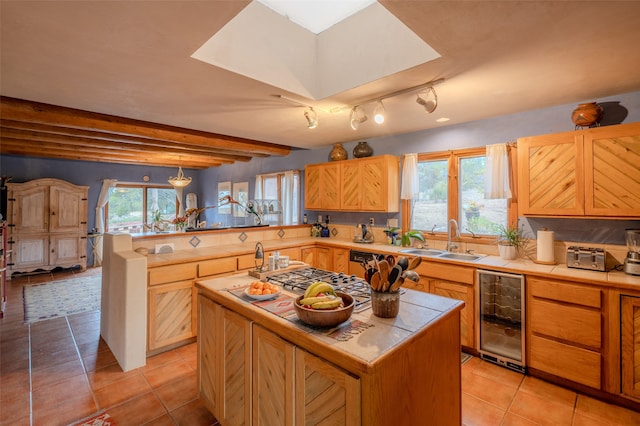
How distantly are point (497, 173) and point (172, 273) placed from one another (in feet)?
12.1

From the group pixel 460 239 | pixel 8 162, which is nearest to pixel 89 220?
pixel 8 162

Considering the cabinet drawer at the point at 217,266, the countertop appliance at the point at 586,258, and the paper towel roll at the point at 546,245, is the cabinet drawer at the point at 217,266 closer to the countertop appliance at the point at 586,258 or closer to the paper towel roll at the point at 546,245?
the paper towel roll at the point at 546,245

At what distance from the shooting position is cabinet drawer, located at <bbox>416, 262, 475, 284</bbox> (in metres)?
2.92

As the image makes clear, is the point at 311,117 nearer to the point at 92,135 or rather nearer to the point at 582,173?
the point at 582,173

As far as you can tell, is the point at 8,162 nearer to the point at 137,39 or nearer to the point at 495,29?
the point at 137,39

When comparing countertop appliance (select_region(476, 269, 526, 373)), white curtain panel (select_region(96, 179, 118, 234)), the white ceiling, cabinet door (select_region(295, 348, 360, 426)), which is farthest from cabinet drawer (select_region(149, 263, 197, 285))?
white curtain panel (select_region(96, 179, 118, 234))

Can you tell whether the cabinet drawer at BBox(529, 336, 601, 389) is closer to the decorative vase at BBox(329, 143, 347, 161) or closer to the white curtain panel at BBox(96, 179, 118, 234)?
the decorative vase at BBox(329, 143, 347, 161)

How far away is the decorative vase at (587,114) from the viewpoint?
8.47ft

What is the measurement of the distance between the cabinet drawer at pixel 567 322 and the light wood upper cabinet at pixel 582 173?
85 cm

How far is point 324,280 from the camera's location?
6.86ft

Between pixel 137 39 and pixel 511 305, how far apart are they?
3.61 metres

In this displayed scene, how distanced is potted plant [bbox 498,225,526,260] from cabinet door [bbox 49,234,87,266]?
26.0ft

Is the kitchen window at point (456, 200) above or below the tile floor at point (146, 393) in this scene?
above

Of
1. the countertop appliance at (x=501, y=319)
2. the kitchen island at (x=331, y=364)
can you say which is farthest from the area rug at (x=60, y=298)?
the countertop appliance at (x=501, y=319)
